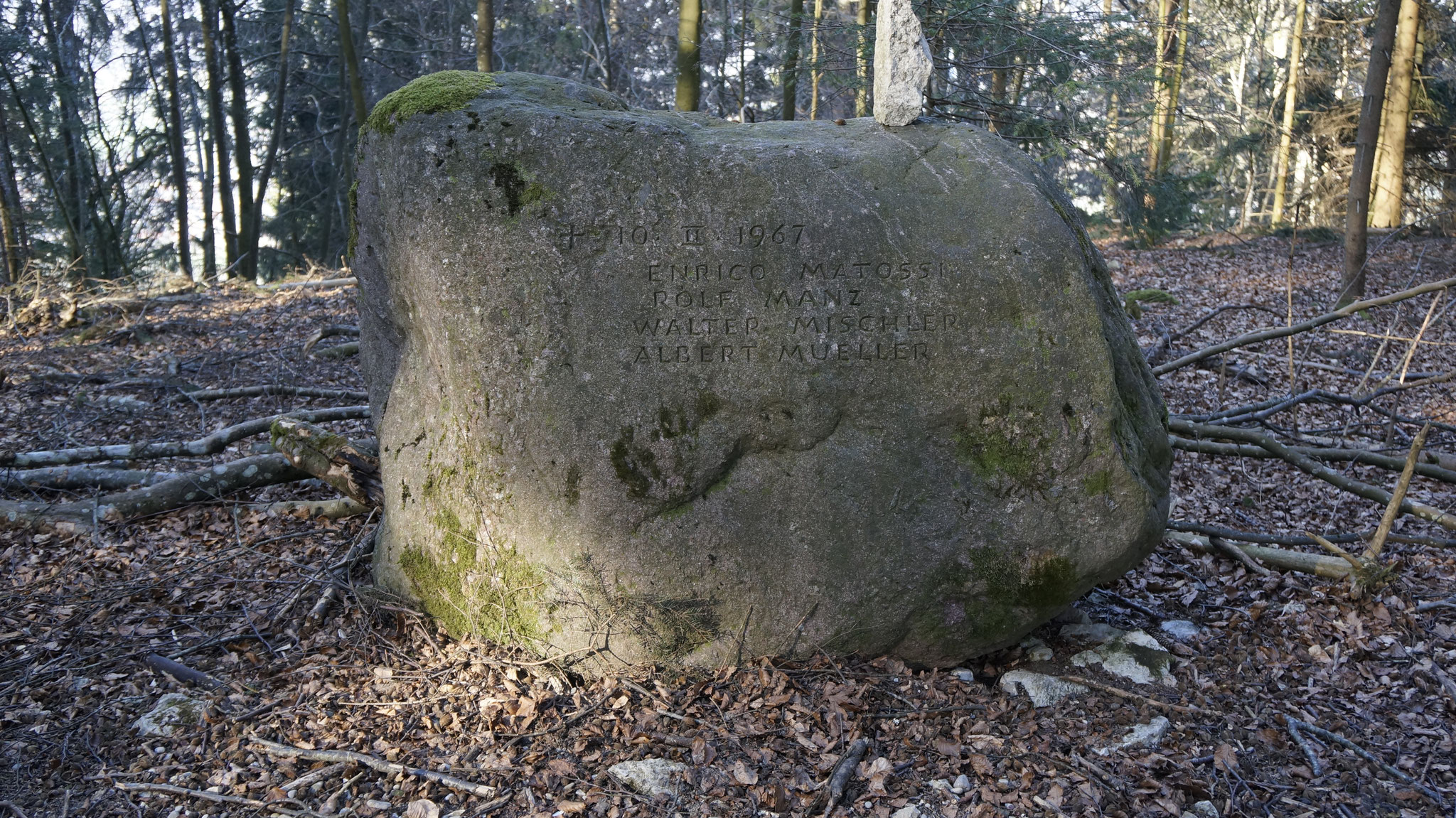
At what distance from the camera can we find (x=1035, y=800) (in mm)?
3139

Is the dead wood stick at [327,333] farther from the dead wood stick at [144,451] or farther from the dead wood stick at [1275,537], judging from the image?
the dead wood stick at [1275,537]

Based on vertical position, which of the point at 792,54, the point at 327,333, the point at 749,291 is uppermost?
the point at 792,54

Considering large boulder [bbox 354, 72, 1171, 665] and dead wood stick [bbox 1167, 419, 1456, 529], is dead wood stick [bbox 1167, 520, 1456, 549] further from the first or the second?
large boulder [bbox 354, 72, 1171, 665]

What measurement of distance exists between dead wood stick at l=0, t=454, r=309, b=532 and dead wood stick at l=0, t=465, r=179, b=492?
0.59ft

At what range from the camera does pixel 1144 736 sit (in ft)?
11.4

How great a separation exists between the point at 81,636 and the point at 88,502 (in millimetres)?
1417

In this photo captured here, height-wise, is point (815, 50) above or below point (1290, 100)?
below

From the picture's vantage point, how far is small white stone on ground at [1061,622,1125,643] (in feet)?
13.6

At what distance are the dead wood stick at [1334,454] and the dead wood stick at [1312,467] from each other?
1.8 inches

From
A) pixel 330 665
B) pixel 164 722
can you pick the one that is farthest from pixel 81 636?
pixel 330 665

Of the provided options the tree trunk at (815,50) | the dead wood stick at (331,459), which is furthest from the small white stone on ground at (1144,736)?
the tree trunk at (815,50)

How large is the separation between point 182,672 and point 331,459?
52.2 inches

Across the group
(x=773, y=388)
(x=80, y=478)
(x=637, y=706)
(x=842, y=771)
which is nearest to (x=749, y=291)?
(x=773, y=388)

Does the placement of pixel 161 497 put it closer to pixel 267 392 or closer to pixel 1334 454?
pixel 267 392
